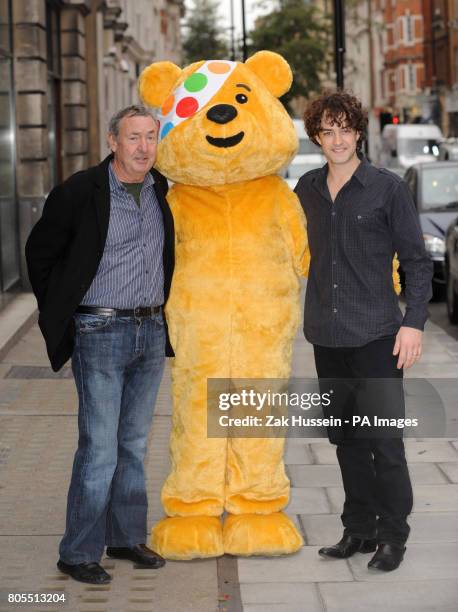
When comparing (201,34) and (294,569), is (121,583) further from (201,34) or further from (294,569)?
(201,34)

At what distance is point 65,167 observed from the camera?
21672 millimetres

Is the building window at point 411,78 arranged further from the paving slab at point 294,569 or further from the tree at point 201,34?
the paving slab at point 294,569

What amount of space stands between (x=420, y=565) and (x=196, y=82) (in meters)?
2.32

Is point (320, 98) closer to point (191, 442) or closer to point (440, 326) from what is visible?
point (191, 442)

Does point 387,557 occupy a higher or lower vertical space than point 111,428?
lower

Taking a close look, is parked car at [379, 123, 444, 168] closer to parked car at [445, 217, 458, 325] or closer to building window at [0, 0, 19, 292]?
building window at [0, 0, 19, 292]

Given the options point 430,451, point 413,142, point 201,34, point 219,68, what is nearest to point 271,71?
point 219,68

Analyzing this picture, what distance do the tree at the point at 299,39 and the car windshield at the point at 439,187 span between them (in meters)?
33.6

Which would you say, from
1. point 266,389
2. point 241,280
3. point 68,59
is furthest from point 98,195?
point 68,59

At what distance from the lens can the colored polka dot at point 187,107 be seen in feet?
18.8

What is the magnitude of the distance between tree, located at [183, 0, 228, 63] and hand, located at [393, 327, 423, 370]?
68203 millimetres

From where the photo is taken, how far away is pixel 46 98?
18000mm

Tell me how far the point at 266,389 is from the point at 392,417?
1.87 feet

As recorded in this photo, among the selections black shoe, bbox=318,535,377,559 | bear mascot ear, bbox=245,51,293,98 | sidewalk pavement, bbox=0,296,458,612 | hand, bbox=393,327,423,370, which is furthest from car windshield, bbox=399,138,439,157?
hand, bbox=393,327,423,370
